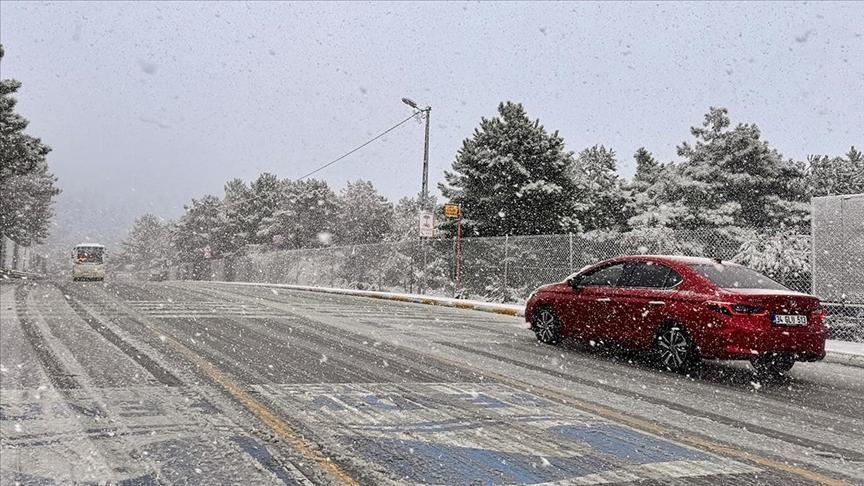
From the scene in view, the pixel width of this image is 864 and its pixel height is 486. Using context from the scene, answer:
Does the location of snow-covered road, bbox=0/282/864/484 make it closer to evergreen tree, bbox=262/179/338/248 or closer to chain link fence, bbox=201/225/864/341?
chain link fence, bbox=201/225/864/341

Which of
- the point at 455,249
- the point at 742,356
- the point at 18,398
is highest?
the point at 455,249

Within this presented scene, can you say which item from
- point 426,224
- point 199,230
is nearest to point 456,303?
point 426,224

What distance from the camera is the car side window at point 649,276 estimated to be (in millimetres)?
8195

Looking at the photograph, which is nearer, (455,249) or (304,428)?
(304,428)

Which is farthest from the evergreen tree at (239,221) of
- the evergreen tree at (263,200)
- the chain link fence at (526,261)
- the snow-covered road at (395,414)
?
the snow-covered road at (395,414)

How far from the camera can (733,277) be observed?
8.04 m

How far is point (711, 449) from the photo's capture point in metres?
4.30

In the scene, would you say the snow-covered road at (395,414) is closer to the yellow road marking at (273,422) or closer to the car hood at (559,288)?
the yellow road marking at (273,422)

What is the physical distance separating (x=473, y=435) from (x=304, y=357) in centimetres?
379

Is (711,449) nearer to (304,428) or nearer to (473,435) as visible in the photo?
(473,435)

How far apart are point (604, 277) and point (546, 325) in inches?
52.3

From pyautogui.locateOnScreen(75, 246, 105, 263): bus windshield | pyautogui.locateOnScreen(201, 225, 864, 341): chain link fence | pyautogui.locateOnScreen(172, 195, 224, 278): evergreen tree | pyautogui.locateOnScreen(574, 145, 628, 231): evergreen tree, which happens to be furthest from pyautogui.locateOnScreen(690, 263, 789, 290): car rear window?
pyautogui.locateOnScreen(172, 195, 224, 278): evergreen tree

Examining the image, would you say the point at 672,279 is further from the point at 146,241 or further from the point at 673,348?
the point at 146,241

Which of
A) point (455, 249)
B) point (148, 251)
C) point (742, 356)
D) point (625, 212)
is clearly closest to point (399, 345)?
point (742, 356)
